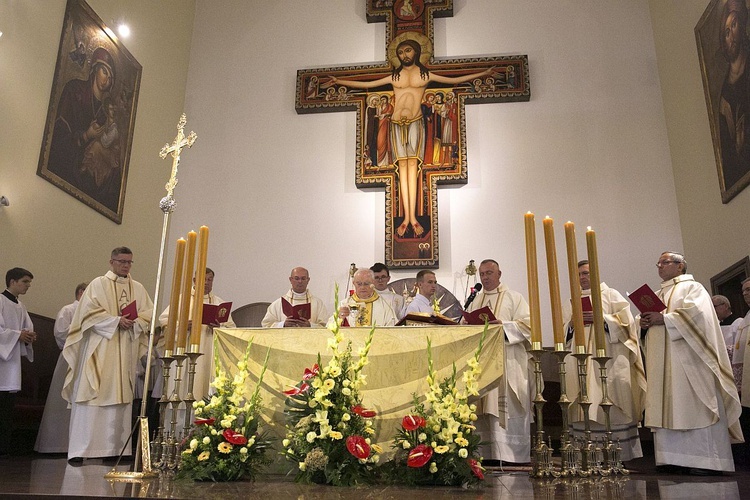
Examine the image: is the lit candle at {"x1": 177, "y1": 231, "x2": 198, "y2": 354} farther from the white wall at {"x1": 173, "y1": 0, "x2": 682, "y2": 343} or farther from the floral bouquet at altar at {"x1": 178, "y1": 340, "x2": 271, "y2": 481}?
the white wall at {"x1": 173, "y1": 0, "x2": 682, "y2": 343}

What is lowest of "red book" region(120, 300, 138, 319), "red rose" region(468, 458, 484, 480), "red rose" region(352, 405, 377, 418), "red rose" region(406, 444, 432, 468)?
"red rose" region(468, 458, 484, 480)

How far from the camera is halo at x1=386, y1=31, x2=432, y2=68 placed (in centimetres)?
956

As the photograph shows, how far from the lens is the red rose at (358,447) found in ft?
10.4

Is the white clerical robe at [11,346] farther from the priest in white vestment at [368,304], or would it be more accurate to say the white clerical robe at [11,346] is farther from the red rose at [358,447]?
the red rose at [358,447]

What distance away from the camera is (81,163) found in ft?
25.5

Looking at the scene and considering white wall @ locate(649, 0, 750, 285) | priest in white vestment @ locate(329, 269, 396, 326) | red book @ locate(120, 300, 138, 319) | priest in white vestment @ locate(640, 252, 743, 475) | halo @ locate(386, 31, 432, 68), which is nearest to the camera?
priest in white vestment @ locate(640, 252, 743, 475)

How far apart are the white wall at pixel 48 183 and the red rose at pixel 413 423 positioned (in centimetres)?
503

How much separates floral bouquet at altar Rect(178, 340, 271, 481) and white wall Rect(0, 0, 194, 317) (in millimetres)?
4176

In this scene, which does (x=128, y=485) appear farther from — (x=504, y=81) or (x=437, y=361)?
(x=504, y=81)

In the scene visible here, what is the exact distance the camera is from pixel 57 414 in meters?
6.66

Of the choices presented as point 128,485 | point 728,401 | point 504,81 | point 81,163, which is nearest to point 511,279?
point 504,81

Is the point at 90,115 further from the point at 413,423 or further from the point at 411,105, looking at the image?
the point at 413,423

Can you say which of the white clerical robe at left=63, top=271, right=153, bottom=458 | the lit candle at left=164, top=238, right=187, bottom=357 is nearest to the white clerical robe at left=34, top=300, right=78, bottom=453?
the white clerical robe at left=63, top=271, right=153, bottom=458

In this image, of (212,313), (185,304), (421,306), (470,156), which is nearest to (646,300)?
(421,306)
